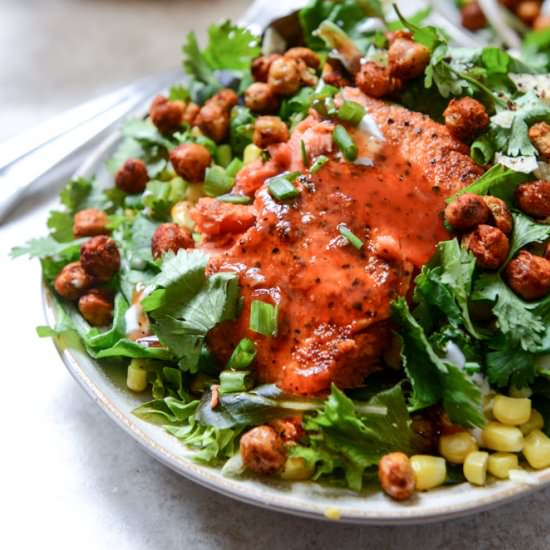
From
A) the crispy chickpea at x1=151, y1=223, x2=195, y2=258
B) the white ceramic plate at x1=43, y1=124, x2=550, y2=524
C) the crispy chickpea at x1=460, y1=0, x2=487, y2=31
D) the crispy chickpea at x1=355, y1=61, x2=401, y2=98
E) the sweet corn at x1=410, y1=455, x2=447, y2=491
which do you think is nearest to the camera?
the white ceramic plate at x1=43, y1=124, x2=550, y2=524

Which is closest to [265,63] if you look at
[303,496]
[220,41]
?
[220,41]

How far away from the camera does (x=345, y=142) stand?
294 centimetres

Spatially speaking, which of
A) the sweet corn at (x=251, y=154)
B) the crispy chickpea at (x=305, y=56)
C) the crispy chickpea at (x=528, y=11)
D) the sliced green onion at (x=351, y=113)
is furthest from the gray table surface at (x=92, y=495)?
the crispy chickpea at (x=528, y=11)

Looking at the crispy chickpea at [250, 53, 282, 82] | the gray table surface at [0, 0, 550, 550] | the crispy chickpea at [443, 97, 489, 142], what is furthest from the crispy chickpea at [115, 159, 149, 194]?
the crispy chickpea at [443, 97, 489, 142]

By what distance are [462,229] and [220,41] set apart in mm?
1752

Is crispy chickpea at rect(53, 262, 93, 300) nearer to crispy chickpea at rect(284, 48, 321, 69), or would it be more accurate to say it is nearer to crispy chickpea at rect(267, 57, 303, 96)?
crispy chickpea at rect(267, 57, 303, 96)

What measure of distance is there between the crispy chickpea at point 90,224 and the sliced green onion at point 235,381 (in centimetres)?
111

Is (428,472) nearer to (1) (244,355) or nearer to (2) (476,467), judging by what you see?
(2) (476,467)

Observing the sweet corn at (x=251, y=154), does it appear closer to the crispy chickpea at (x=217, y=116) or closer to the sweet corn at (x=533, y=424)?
the crispy chickpea at (x=217, y=116)

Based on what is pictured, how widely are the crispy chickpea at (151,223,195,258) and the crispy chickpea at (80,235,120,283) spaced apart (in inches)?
7.1

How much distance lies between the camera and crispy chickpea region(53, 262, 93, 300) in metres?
3.15

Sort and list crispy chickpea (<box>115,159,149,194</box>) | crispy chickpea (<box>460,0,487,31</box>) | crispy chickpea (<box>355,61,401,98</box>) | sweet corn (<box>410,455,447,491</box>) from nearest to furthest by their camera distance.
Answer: sweet corn (<box>410,455,447,491</box>) < crispy chickpea (<box>355,61,401,98</box>) < crispy chickpea (<box>115,159,149,194</box>) < crispy chickpea (<box>460,0,487,31</box>)

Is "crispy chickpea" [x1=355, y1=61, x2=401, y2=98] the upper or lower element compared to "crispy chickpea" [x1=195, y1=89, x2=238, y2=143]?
upper

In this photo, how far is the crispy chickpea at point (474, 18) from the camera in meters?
5.01
